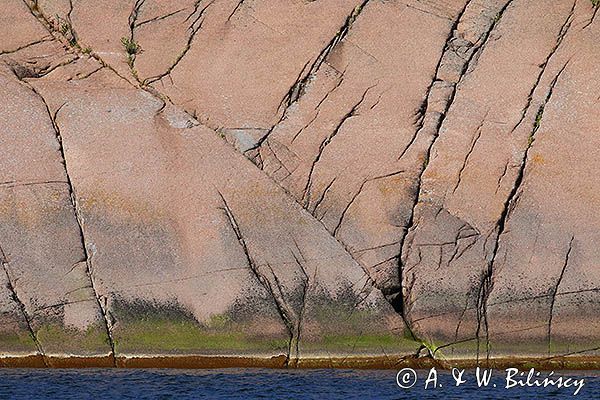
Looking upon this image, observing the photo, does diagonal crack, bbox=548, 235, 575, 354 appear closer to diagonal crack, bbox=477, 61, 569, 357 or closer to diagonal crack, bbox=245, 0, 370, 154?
diagonal crack, bbox=477, 61, 569, 357

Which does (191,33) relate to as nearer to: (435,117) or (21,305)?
(435,117)

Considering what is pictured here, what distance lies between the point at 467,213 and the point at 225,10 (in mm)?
6250

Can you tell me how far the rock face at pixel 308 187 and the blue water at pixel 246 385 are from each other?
56 cm

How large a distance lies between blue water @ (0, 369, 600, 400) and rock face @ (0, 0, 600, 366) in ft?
1.84

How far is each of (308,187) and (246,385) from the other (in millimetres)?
3934

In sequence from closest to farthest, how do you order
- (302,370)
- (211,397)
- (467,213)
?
(211,397) → (302,370) → (467,213)

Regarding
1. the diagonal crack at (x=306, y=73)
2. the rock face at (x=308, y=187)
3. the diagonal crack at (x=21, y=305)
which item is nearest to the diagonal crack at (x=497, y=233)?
the rock face at (x=308, y=187)

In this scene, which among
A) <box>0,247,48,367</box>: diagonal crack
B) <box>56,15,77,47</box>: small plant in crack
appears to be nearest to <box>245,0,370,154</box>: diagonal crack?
<box>56,15,77,47</box>: small plant in crack

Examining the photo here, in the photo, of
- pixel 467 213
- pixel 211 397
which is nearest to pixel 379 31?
pixel 467 213

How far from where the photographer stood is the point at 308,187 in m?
20.6

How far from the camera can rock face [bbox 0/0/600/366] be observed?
19375 millimetres

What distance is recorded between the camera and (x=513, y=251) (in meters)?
19.8

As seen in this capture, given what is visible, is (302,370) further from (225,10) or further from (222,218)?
(225,10)

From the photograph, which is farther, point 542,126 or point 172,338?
point 542,126
